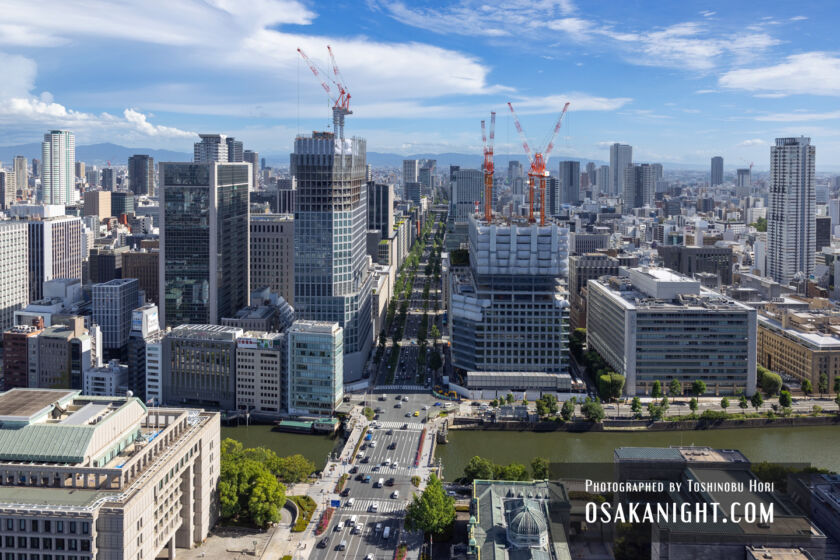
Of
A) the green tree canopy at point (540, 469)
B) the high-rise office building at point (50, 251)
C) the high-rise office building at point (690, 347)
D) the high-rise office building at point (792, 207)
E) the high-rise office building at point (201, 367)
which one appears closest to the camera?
the green tree canopy at point (540, 469)

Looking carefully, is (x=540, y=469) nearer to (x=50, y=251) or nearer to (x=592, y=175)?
(x=50, y=251)

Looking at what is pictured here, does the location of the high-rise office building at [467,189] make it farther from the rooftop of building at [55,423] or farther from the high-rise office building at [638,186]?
the rooftop of building at [55,423]

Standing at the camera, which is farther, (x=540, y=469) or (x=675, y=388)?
(x=675, y=388)

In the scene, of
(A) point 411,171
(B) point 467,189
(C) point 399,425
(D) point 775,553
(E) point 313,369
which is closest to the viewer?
(D) point 775,553

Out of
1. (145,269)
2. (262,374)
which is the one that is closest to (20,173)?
(145,269)

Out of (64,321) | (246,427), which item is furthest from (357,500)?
(64,321)

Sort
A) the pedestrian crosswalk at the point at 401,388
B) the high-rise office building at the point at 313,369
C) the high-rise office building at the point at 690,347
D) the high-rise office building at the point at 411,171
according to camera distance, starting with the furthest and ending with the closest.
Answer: the high-rise office building at the point at 411,171, the pedestrian crosswalk at the point at 401,388, the high-rise office building at the point at 690,347, the high-rise office building at the point at 313,369

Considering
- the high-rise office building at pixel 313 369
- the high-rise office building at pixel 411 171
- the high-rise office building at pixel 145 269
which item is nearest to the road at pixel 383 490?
the high-rise office building at pixel 313 369

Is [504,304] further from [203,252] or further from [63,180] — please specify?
[63,180]
